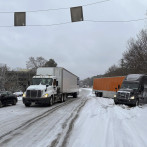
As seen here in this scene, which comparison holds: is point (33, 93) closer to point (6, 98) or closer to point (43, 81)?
point (43, 81)

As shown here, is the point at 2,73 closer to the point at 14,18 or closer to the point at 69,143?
the point at 14,18

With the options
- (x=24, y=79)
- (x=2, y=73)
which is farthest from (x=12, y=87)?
(x=24, y=79)

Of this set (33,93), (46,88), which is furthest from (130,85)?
(33,93)

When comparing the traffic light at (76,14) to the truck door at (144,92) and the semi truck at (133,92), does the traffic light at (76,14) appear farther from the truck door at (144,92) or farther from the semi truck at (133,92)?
the truck door at (144,92)

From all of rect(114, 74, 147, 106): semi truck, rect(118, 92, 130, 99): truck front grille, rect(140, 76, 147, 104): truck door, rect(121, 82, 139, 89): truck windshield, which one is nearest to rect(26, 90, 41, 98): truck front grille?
rect(114, 74, 147, 106): semi truck

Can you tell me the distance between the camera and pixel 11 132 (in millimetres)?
8273

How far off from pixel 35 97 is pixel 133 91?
28.4 ft

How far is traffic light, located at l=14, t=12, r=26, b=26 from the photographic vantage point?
12984mm

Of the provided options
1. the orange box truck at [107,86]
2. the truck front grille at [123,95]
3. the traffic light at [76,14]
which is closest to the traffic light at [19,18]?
the traffic light at [76,14]

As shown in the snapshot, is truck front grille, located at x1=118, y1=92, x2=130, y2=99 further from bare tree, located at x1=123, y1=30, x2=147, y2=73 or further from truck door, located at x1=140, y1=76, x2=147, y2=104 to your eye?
bare tree, located at x1=123, y1=30, x2=147, y2=73

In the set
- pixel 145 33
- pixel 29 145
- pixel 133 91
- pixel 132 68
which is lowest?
pixel 29 145

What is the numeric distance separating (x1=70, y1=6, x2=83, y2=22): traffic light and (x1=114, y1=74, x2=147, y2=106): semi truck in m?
9.70

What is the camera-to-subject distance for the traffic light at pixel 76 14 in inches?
493

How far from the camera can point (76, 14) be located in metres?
12.6
